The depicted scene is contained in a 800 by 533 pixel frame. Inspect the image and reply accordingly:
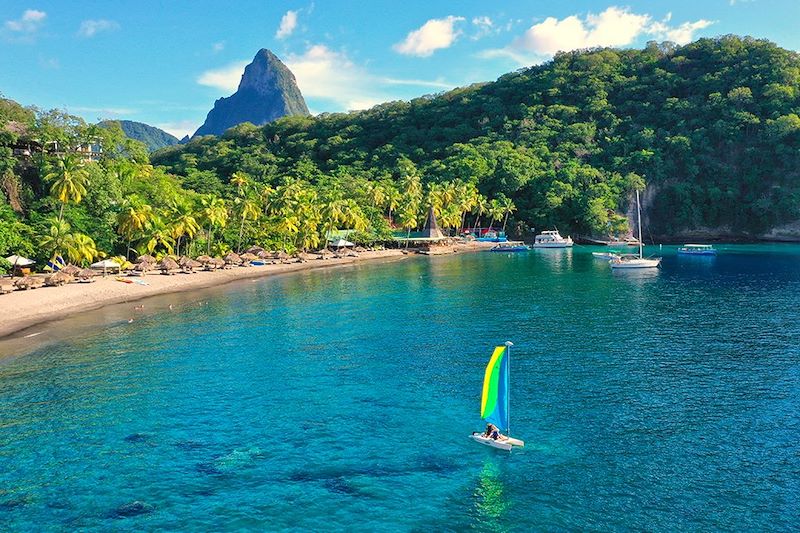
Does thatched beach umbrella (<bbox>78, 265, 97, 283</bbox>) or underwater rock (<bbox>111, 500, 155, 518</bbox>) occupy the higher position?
thatched beach umbrella (<bbox>78, 265, 97, 283</bbox>)

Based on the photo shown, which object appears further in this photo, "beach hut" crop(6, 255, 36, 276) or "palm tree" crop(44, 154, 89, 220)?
"palm tree" crop(44, 154, 89, 220)

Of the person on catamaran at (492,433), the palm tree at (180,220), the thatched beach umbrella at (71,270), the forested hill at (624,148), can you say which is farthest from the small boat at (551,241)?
the person on catamaran at (492,433)

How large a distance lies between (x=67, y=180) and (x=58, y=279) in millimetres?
14420

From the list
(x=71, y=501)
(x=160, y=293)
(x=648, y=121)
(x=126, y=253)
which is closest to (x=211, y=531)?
(x=71, y=501)

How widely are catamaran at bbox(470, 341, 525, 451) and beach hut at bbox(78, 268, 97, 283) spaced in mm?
59213

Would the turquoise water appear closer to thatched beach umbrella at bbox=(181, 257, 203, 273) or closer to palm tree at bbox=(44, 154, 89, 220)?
palm tree at bbox=(44, 154, 89, 220)

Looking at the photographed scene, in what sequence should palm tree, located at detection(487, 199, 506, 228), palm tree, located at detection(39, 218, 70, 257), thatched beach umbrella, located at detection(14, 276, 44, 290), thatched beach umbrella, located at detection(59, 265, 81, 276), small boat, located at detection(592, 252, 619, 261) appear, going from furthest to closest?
palm tree, located at detection(487, 199, 506, 228) → small boat, located at detection(592, 252, 619, 261) → palm tree, located at detection(39, 218, 70, 257) → thatched beach umbrella, located at detection(59, 265, 81, 276) → thatched beach umbrella, located at detection(14, 276, 44, 290)

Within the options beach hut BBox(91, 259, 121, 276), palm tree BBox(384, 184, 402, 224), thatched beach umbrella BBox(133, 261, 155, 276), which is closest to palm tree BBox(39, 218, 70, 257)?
beach hut BBox(91, 259, 121, 276)

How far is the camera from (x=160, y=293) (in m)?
66.7

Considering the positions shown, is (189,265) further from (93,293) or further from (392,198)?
(392,198)

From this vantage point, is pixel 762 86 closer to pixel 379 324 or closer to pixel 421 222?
pixel 421 222

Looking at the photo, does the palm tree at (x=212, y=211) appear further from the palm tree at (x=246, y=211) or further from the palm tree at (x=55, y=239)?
the palm tree at (x=55, y=239)

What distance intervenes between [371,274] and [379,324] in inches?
1464

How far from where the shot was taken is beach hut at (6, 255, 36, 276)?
207 feet
